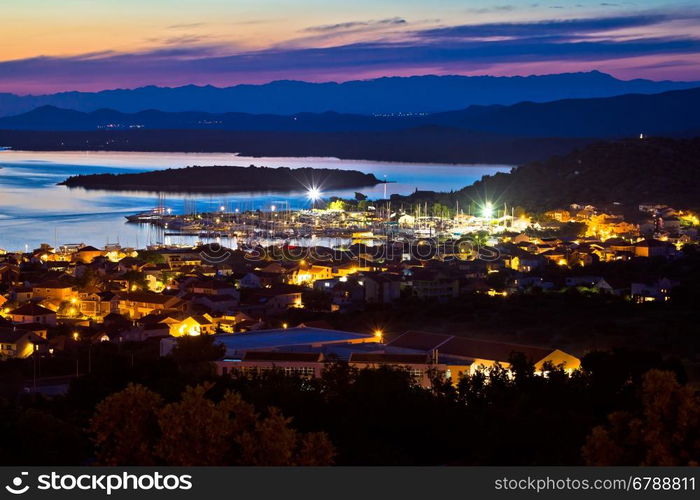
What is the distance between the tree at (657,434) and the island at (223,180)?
44.5 meters

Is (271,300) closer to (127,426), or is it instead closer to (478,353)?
(478,353)

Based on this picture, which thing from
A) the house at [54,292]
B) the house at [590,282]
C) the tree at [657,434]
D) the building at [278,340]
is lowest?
the house at [54,292]

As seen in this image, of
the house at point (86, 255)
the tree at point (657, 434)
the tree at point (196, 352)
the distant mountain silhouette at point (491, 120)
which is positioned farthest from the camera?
the distant mountain silhouette at point (491, 120)

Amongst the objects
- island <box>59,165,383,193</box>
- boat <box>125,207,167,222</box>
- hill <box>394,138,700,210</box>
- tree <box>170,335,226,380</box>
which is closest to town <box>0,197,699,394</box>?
tree <box>170,335,226,380</box>

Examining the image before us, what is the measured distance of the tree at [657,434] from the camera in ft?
12.4

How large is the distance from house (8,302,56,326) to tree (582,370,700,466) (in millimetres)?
8799

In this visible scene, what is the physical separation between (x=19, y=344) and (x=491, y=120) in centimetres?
10069

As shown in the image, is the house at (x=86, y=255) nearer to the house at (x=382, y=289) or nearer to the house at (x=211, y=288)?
the house at (x=211, y=288)

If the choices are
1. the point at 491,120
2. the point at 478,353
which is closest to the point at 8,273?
the point at 478,353

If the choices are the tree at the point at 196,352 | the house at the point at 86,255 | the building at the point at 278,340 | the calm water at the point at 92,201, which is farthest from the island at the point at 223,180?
the tree at the point at 196,352

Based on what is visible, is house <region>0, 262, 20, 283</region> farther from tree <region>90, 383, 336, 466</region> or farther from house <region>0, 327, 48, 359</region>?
tree <region>90, 383, 336, 466</region>
